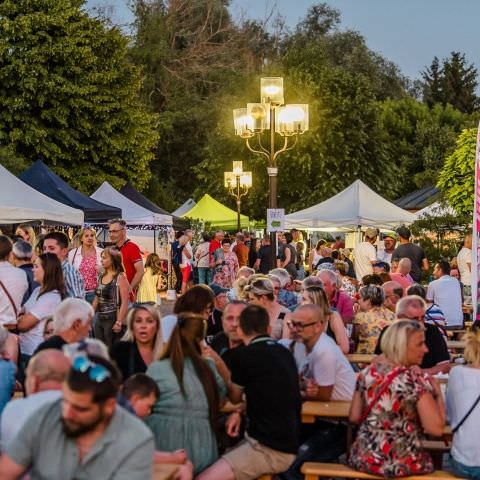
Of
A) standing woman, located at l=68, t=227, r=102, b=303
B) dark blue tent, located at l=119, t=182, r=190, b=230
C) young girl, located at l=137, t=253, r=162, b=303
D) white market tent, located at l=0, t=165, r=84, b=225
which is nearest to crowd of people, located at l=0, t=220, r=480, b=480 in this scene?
standing woman, located at l=68, t=227, r=102, b=303

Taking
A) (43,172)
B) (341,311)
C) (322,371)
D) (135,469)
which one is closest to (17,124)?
(43,172)

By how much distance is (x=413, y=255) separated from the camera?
16.5m

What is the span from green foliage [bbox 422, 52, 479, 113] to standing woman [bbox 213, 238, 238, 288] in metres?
62.0

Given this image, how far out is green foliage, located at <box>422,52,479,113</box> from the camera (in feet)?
279

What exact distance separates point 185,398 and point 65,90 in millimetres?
36457

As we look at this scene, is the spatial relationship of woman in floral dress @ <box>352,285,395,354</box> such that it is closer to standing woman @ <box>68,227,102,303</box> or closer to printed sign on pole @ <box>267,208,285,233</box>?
standing woman @ <box>68,227,102,303</box>

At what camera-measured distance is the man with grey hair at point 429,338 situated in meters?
8.66

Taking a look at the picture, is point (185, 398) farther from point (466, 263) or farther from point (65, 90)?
point (65, 90)

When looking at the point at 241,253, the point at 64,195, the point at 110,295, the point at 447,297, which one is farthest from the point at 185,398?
the point at 241,253

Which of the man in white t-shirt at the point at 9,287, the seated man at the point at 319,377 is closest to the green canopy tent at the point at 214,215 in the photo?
the man in white t-shirt at the point at 9,287

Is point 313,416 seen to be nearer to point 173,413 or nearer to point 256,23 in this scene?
point 173,413

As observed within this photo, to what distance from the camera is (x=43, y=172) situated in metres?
23.1

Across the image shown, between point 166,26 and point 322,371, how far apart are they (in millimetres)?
61077

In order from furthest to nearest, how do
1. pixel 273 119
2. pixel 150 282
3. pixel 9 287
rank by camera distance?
pixel 150 282 → pixel 273 119 → pixel 9 287
